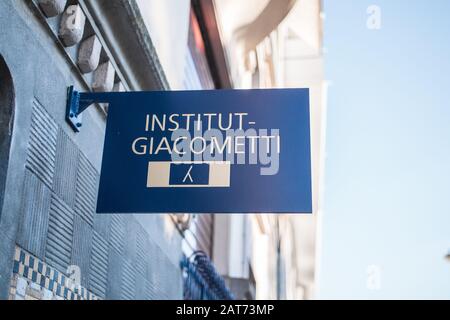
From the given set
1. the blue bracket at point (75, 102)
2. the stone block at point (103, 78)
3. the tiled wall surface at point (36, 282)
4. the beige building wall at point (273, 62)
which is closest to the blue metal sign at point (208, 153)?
the blue bracket at point (75, 102)

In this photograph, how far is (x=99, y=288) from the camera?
475 centimetres

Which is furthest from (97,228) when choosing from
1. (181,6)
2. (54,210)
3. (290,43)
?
(290,43)

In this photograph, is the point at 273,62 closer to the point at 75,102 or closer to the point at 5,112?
the point at 75,102

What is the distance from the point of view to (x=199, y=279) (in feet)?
28.4

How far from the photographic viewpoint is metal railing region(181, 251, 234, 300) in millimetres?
7992

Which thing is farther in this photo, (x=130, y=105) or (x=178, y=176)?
(x=130, y=105)

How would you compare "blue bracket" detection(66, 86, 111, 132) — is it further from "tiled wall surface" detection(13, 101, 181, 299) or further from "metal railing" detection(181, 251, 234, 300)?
"metal railing" detection(181, 251, 234, 300)

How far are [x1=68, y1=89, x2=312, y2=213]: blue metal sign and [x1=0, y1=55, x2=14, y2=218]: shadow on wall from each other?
1.82 feet

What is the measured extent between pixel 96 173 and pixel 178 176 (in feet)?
4.61

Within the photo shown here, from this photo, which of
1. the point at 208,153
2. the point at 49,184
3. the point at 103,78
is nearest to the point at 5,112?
the point at 49,184

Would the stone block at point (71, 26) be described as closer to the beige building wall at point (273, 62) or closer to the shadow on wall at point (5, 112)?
the shadow on wall at point (5, 112)

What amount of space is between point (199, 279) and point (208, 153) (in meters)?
5.38

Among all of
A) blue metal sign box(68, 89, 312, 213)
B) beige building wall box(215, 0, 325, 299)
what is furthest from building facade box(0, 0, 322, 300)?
beige building wall box(215, 0, 325, 299)
